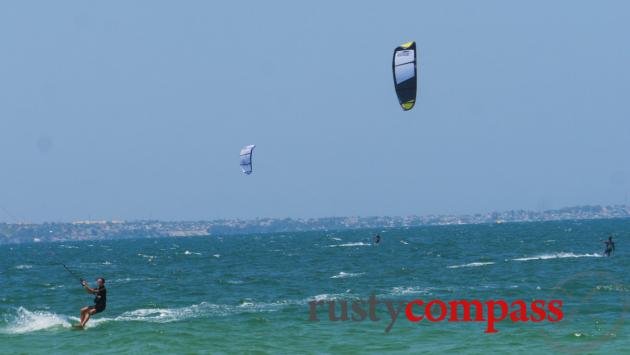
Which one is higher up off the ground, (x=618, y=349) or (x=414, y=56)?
(x=414, y=56)

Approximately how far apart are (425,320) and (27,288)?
103 feet

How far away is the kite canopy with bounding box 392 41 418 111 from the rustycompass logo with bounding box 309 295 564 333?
6787 millimetres

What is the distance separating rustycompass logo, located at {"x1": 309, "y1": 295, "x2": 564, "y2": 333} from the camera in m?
28.3

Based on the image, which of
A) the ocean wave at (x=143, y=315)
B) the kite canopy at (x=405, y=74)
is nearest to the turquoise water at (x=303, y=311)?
the ocean wave at (x=143, y=315)


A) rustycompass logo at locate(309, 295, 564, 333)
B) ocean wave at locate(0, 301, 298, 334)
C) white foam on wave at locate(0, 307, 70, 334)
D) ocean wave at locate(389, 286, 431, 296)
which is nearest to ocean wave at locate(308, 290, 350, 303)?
rustycompass logo at locate(309, 295, 564, 333)

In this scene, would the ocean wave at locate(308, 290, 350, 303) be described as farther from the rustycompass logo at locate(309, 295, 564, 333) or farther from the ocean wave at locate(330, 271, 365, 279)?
the ocean wave at locate(330, 271, 365, 279)

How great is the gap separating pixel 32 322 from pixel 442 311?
13860 mm

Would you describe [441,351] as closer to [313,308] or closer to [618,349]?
[618,349]

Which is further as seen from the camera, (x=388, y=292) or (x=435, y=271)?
(x=435, y=271)

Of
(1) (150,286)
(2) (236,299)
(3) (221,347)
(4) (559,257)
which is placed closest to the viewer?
(3) (221,347)

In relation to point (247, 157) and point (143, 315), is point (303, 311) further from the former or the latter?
point (247, 157)

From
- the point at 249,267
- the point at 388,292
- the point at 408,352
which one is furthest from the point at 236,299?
the point at 249,267

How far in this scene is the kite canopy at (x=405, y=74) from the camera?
29.6 metres

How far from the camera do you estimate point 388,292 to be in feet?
132
